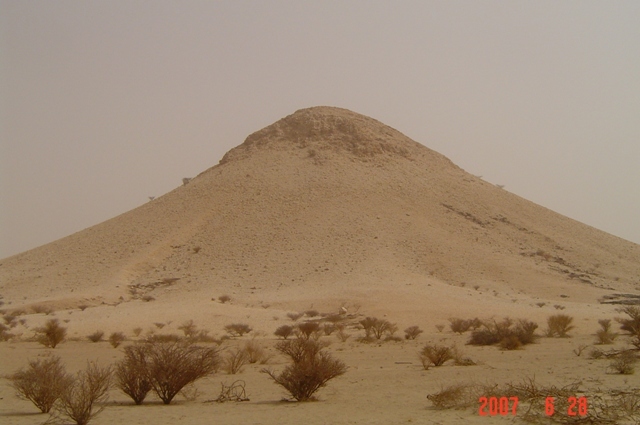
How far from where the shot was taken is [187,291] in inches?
1778

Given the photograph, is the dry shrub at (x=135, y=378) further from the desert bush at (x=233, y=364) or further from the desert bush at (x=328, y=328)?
the desert bush at (x=328, y=328)

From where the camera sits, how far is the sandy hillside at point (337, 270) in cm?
1545

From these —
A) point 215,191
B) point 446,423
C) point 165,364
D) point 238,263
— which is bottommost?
point 446,423

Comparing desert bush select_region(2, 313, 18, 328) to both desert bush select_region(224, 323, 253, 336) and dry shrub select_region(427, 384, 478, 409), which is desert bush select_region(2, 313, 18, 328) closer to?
desert bush select_region(224, 323, 253, 336)

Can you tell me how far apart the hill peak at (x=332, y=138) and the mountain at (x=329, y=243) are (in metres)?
0.36

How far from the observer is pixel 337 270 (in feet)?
149

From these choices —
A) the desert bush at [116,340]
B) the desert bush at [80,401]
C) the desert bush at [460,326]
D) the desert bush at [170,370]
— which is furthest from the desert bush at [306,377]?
the desert bush at [460,326]

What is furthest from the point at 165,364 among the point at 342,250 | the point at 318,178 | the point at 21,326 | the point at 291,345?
the point at 318,178

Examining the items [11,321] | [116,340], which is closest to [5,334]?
[11,321]

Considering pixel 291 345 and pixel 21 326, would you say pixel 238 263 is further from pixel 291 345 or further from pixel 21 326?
pixel 291 345

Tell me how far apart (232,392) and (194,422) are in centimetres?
341
